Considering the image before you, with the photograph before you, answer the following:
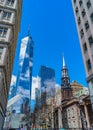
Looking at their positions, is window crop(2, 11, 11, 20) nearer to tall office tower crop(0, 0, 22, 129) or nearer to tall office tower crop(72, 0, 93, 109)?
tall office tower crop(0, 0, 22, 129)

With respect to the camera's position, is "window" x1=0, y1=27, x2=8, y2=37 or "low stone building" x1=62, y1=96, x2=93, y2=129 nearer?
"window" x1=0, y1=27, x2=8, y2=37

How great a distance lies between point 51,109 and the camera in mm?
83062

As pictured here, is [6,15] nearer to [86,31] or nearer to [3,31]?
[3,31]

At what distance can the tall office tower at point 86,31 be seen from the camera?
27266 mm

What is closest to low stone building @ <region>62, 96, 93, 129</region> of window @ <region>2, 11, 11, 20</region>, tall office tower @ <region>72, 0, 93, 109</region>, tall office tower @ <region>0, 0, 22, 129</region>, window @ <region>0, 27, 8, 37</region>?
tall office tower @ <region>72, 0, 93, 109</region>

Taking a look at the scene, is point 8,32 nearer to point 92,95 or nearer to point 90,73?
point 90,73

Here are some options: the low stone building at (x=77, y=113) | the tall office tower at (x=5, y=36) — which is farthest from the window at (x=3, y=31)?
the low stone building at (x=77, y=113)

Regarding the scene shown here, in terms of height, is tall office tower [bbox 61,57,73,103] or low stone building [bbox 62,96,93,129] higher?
tall office tower [bbox 61,57,73,103]

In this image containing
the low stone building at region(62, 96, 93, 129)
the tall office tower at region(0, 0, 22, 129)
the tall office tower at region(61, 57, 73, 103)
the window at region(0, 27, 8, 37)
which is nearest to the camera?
the tall office tower at region(0, 0, 22, 129)

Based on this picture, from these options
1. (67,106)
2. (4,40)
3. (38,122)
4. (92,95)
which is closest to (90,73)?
(92,95)

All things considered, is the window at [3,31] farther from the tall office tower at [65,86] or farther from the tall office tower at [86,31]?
the tall office tower at [65,86]

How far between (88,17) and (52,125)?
65.7 metres

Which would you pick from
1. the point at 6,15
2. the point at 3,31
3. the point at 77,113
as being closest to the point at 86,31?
the point at 3,31

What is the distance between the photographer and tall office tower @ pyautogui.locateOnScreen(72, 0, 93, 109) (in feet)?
89.5
